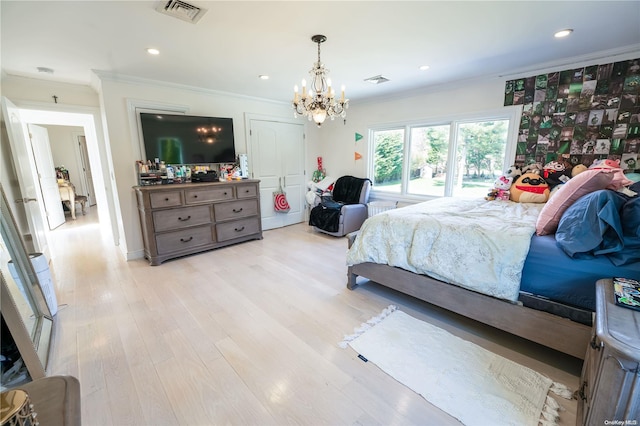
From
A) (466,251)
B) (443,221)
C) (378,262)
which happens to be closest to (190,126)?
(378,262)

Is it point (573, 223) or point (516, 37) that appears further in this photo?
point (516, 37)

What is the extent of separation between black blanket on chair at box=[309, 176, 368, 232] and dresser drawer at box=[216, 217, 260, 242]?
1008 mm

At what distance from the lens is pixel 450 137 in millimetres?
3887

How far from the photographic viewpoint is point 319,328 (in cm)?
208

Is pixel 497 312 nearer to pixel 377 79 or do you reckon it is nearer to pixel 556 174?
pixel 556 174

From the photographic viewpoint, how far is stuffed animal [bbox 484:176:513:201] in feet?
10.4

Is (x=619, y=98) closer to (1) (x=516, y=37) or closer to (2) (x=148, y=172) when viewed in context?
(1) (x=516, y=37)

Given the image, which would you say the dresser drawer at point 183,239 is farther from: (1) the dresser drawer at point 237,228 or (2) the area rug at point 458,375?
(2) the area rug at point 458,375

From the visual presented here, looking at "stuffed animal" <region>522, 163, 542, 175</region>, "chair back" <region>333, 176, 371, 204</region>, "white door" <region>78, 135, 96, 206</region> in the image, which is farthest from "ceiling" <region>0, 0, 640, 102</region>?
"white door" <region>78, 135, 96, 206</region>

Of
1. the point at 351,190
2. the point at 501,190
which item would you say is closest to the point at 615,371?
the point at 501,190

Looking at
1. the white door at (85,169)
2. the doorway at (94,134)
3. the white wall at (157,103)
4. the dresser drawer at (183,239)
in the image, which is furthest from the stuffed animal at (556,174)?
the white door at (85,169)

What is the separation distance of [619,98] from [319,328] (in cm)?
371

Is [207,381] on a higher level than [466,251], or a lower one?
lower

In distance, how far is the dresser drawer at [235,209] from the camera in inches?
150
